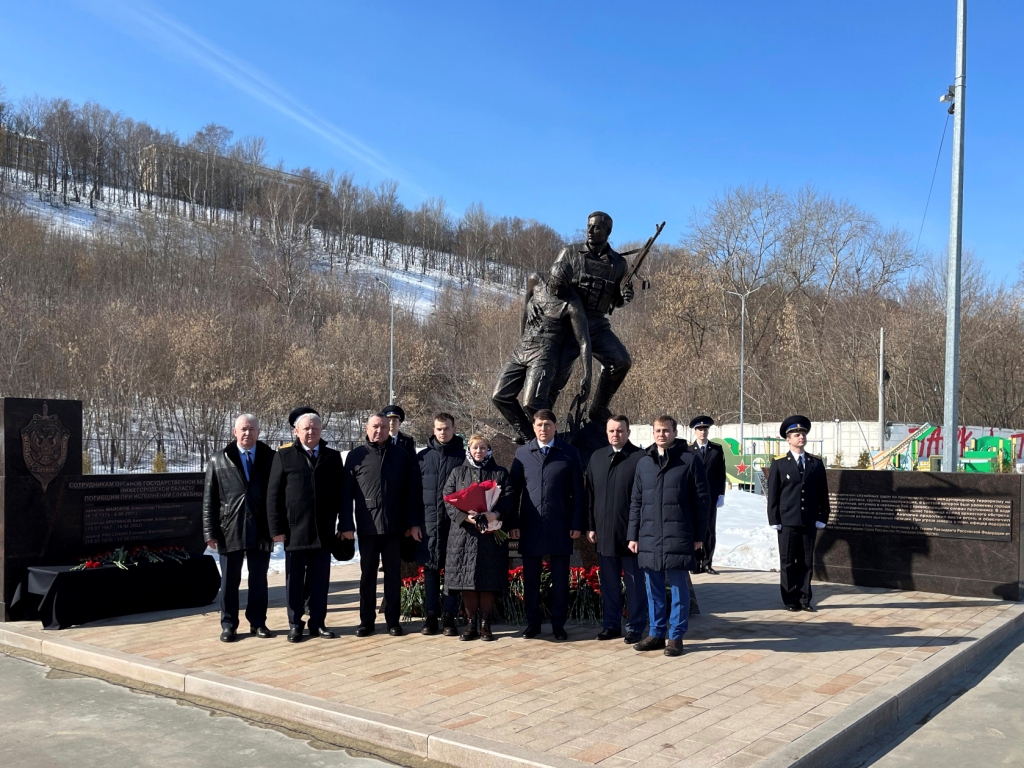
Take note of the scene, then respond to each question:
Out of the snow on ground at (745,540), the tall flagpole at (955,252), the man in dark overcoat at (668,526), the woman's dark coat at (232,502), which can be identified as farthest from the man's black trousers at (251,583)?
the tall flagpole at (955,252)

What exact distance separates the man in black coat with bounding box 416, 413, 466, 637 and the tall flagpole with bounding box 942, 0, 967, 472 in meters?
7.70

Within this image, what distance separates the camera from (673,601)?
22.8 feet

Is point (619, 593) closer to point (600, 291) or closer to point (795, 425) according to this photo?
point (795, 425)

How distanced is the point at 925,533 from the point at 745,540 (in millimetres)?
3930

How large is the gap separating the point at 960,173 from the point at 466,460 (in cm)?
944

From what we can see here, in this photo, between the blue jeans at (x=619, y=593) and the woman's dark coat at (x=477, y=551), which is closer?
the woman's dark coat at (x=477, y=551)

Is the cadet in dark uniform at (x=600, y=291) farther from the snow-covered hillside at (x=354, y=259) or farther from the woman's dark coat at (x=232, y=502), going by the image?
the snow-covered hillside at (x=354, y=259)

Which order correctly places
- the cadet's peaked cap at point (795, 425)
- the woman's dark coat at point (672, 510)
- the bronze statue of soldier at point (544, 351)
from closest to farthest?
1. the woman's dark coat at point (672, 510)
2. the cadet's peaked cap at point (795, 425)
3. the bronze statue of soldier at point (544, 351)

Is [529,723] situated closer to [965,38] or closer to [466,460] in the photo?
[466,460]

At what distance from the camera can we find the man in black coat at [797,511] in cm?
891

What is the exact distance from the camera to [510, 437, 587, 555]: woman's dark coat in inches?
289

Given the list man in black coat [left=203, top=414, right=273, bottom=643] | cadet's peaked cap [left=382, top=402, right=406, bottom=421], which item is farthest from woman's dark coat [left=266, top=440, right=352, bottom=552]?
cadet's peaked cap [left=382, top=402, right=406, bottom=421]

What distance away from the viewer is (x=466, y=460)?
7.64m

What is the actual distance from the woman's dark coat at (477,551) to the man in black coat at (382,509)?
478 millimetres
